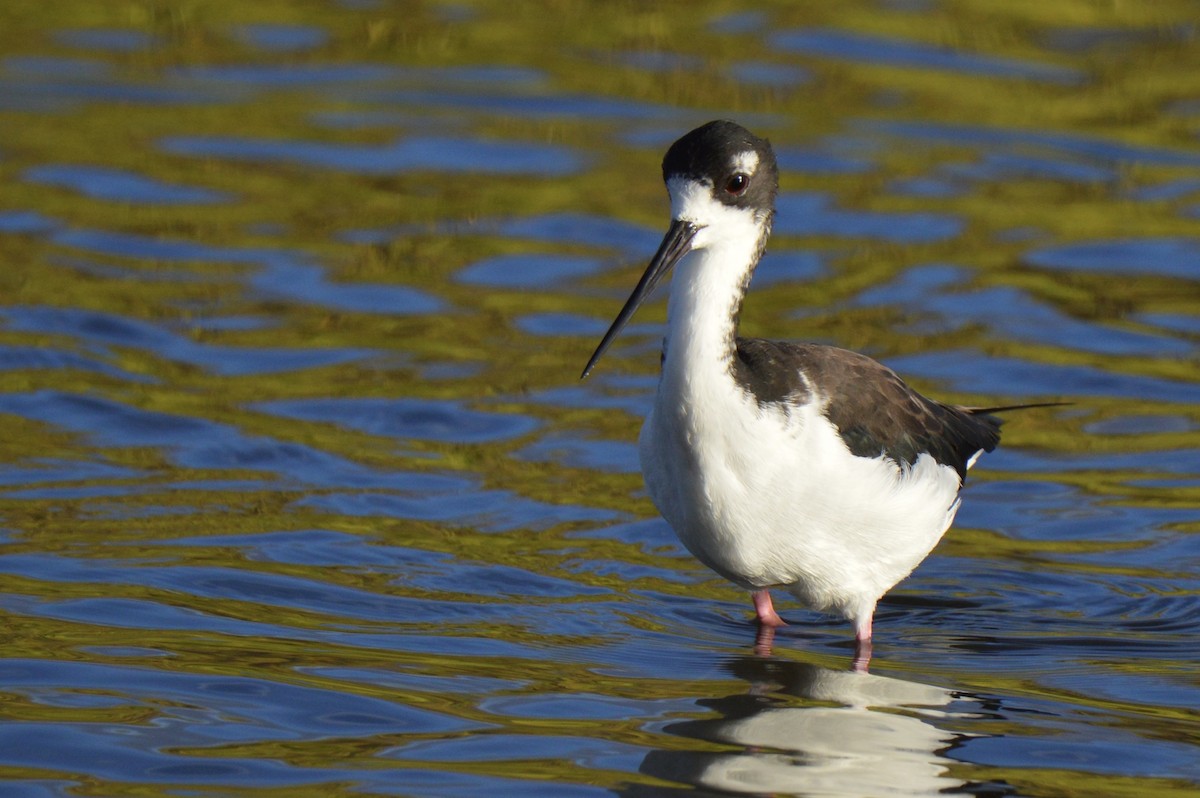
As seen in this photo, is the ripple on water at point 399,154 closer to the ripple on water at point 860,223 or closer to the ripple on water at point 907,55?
the ripple on water at point 860,223

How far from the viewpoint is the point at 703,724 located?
7070 millimetres

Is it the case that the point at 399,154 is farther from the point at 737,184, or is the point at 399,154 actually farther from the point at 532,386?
the point at 737,184

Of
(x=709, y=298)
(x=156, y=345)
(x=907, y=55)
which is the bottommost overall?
(x=156, y=345)

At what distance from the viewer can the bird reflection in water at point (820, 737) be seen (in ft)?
21.5

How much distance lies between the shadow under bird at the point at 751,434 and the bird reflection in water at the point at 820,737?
381 millimetres

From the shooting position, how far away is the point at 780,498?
755 cm

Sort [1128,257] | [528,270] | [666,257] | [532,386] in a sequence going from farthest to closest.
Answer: [1128,257] → [528,270] → [532,386] → [666,257]

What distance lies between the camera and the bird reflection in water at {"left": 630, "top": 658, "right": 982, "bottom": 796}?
655 cm

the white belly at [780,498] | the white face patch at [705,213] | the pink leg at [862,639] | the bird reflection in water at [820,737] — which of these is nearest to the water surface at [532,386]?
the bird reflection in water at [820,737]

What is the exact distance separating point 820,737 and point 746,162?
2.25 meters

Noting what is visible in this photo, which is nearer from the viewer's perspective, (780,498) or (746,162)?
(780,498)

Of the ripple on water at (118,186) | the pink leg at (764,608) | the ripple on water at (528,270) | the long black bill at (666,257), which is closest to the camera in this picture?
the long black bill at (666,257)

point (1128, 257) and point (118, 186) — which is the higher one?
point (1128, 257)

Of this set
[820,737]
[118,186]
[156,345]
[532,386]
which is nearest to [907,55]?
[118,186]
